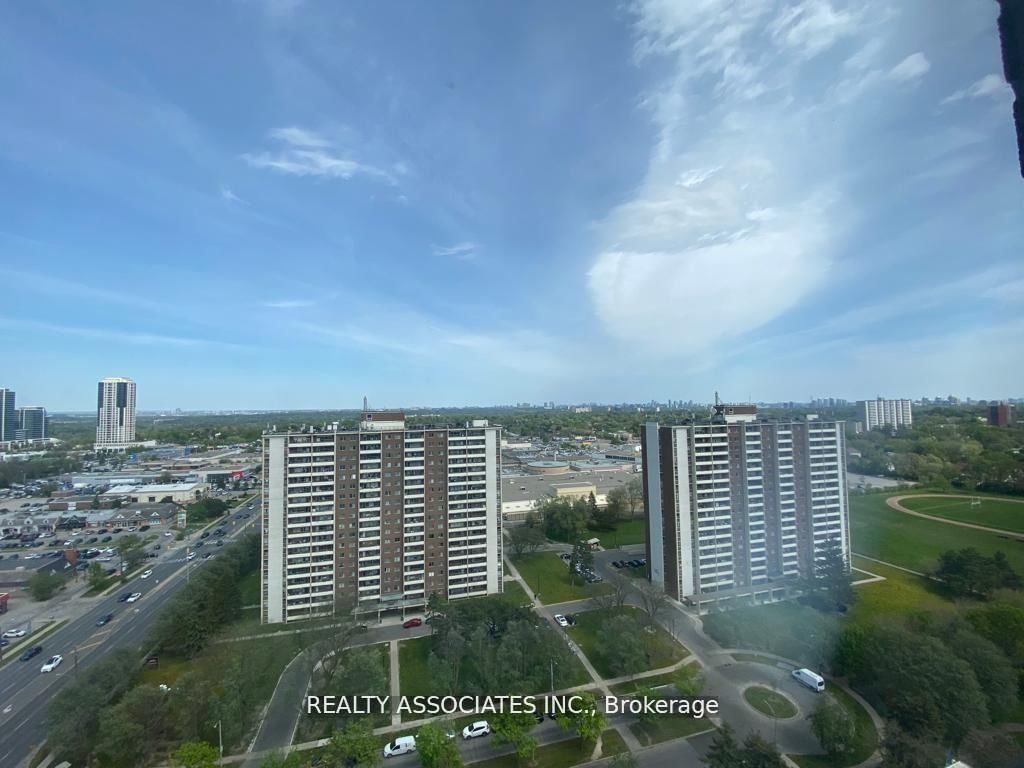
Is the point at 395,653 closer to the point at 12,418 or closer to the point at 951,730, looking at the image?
the point at 951,730

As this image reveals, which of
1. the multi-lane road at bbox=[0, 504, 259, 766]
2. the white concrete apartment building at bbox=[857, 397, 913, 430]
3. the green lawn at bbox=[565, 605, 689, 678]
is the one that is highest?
the white concrete apartment building at bbox=[857, 397, 913, 430]

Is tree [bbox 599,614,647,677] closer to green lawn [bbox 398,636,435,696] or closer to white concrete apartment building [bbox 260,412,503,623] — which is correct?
green lawn [bbox 398,636,435,696]

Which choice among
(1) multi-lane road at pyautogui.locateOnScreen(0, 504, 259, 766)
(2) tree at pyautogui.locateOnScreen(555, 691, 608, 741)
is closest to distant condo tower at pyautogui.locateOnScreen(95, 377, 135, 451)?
(1) multi-lane road at pyautogui.locateOnScreen(0, 504, 259, 766)

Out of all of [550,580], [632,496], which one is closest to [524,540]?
[550,580]

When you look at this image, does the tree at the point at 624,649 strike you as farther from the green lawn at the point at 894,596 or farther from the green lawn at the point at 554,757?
the green lawn at the point at 894,596

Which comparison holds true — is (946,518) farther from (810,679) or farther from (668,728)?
(668,728)

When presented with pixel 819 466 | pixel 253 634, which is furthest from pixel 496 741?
pixel 819 466

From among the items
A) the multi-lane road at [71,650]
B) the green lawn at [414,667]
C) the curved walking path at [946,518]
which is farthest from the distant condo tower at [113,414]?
the curved walking path at [946,518]
